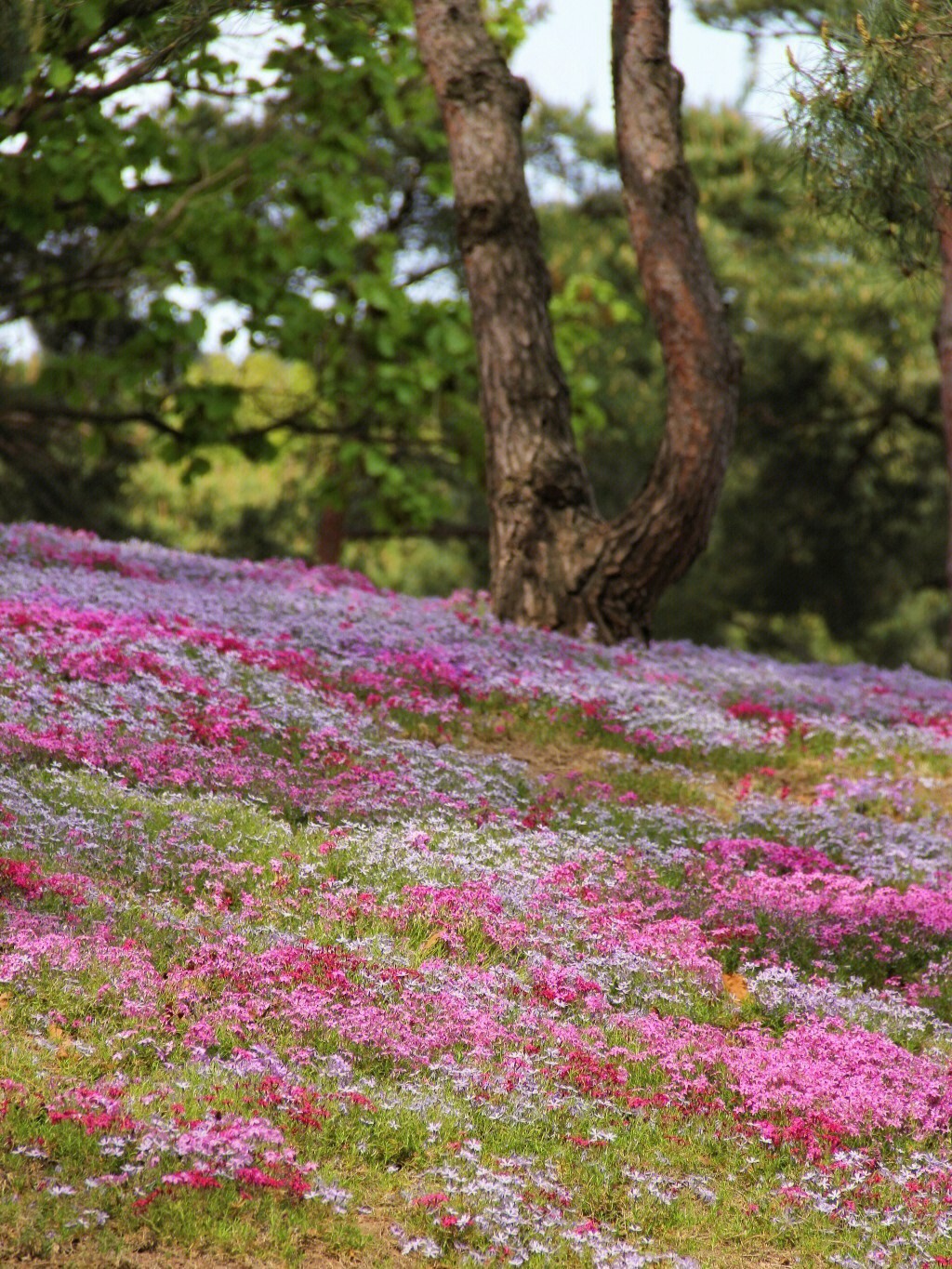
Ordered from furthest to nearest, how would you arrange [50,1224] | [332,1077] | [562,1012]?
[562,1012]
[332,1077]
[50,1224]

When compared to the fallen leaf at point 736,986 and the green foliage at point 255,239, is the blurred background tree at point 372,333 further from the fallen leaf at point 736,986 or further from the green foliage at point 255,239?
the fallen leaf at point 736,986

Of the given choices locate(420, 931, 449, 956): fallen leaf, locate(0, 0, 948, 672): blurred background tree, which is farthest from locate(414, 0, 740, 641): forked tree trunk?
locate(420, 931, 449, 956): fallen leaf

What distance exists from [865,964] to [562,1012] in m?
2.12

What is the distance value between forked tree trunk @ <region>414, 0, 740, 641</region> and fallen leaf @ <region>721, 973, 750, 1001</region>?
21.2 ft

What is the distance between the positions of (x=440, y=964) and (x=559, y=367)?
8.70 meters

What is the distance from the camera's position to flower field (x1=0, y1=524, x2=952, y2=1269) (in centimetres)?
524

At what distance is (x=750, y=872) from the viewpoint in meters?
8.67

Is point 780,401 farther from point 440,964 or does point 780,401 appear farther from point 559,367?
point 440,964

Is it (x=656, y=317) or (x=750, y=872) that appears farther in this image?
(x=656, y=317)

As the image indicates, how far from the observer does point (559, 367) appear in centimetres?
1416

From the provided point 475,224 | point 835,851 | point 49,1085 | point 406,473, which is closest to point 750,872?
point 835,851

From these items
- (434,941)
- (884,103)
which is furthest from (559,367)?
(434,941)

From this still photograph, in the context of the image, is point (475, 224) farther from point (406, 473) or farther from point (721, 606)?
point (721, 606)

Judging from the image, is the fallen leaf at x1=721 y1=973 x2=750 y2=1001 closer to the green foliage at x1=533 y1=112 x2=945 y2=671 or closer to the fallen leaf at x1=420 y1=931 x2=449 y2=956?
the fallen leaf at x1=420 y1=931 x2=449 y2=956
